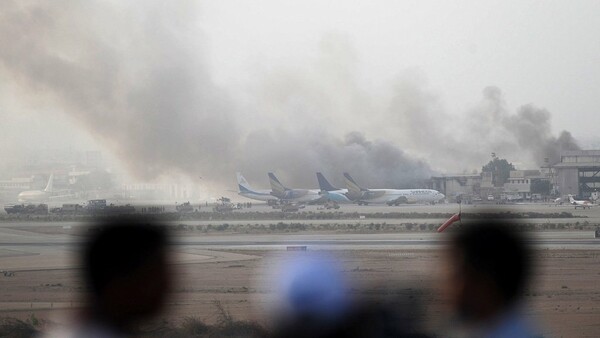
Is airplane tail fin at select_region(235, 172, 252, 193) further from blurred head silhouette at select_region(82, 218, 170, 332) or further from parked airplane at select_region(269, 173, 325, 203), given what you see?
blurred head silhouette at select_region(82, 218, 170, 332)

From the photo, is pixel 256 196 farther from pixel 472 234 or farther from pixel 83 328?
pixel 83 328

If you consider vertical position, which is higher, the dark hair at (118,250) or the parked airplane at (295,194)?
the parked airplane at (295,194)

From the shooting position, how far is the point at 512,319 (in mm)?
26906

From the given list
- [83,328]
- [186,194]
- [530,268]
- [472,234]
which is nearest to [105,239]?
[472,234]

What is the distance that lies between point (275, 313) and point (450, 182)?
408ft

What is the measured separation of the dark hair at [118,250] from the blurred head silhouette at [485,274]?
12.9 metres

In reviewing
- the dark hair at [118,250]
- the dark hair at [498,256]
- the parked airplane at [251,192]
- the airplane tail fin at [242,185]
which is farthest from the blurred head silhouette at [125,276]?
the airplane tail fin at [242,185]

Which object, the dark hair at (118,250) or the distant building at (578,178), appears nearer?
the dark hair at (118,250)

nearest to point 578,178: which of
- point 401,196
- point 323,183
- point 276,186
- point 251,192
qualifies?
point 401,196

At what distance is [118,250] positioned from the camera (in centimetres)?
4694

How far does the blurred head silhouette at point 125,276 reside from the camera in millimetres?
28969

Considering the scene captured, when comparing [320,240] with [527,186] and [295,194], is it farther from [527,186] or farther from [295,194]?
[527,186]

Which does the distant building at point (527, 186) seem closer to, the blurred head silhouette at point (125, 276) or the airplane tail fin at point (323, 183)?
the airplane tail fin at point (323, 183)

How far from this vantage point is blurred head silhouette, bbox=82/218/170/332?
29.0 meters
